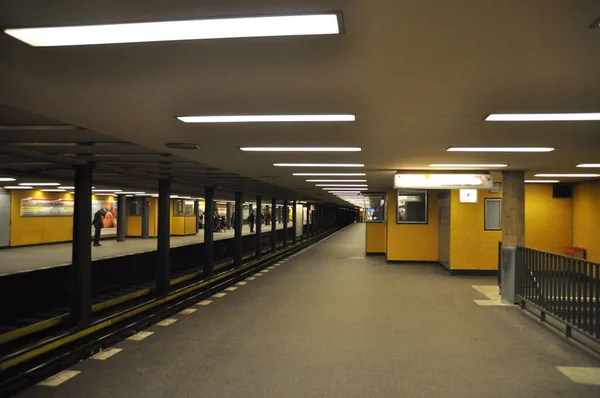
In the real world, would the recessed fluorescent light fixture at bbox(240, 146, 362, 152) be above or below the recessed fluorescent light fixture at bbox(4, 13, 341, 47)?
below

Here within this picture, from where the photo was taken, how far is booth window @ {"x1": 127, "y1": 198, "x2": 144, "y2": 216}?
2595 centimetres


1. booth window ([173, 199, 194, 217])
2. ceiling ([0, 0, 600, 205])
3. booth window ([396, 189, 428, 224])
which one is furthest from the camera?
booth window ([173, 199, 194, 217])

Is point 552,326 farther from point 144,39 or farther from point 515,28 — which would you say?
point 144,39

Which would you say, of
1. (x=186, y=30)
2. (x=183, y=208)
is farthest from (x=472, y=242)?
(x=183, y=208)

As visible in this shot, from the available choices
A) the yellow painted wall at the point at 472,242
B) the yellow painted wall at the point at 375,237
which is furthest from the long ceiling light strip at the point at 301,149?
the yellow painted wall at the point at 375,237

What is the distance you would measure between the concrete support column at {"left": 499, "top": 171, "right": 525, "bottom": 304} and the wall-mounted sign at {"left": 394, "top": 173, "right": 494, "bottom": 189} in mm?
470

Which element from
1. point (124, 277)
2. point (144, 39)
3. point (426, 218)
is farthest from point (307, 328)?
point (426, 218)

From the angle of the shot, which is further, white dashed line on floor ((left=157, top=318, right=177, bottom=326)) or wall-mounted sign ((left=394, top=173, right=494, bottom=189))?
wall-mounted sign ((left=394, top=173, right=494, bottom=189))

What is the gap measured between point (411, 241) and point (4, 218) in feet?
53.0

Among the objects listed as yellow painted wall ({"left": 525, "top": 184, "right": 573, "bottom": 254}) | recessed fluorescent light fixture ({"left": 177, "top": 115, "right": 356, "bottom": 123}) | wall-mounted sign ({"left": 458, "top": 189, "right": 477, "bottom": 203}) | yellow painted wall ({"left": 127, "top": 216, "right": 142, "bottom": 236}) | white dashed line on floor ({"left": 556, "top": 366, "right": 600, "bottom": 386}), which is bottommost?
white dashed line on floor ({"left": 556, "top": 366, "right": 600, "bottom": 386})

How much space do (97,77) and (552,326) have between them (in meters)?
6.84

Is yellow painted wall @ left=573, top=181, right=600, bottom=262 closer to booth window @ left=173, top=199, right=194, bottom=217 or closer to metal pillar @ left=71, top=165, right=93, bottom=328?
metal pillar @ left=71, top=165, right=93, bottom=328

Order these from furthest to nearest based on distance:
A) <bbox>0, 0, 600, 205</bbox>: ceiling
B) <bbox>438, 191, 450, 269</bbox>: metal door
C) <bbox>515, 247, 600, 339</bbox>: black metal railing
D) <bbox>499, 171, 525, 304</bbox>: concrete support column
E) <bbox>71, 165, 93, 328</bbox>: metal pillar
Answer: <bbox>438, 191, 450, 269</bbox>: metal door, <bbox>499, 171, 525, 304</bbox>: concrete support column, <bbox>71, 165, 93, 328</bbox>: metal pillar, <bbox>515, 247, 600, 339</bbox>: black metal railing, <bbox>0, 0, 600, 205</bbox>: ceiling

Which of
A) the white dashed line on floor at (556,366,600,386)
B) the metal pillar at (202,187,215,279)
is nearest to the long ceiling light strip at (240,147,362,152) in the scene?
the white dashed line on floor at (556,366,600,386)
